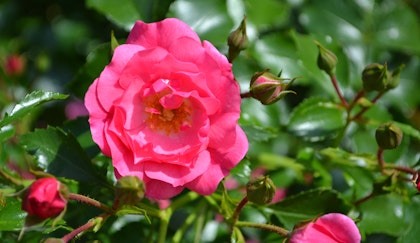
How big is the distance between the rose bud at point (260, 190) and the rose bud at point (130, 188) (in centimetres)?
19

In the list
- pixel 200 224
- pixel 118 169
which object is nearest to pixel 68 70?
pixel 200 224

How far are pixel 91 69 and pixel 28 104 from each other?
0.27 meters

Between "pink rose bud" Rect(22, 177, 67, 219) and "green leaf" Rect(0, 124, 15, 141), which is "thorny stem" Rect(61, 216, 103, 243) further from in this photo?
"green leaf" Rect(0, 124, 15, 141)

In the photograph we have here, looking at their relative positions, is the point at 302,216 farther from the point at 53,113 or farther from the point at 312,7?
the point at 53,113

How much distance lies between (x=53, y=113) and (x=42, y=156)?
0.95 m

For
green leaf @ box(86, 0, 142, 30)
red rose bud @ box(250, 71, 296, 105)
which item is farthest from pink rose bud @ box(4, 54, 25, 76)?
red rose bud @ box(250, 71, 296, 105)

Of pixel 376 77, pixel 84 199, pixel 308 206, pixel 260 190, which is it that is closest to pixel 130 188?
pixel 84 199

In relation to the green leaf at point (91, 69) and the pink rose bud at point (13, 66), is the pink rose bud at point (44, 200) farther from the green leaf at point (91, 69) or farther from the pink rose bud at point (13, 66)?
the pink rose bud at point (13, 66)

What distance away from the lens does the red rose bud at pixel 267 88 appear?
123 cm

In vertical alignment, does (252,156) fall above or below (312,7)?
below

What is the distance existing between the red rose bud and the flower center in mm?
145

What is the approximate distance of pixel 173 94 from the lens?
1300 mm

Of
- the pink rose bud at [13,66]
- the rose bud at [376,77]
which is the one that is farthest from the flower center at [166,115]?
the pink rose bud at [13,66]

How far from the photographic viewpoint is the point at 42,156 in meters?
1.36
